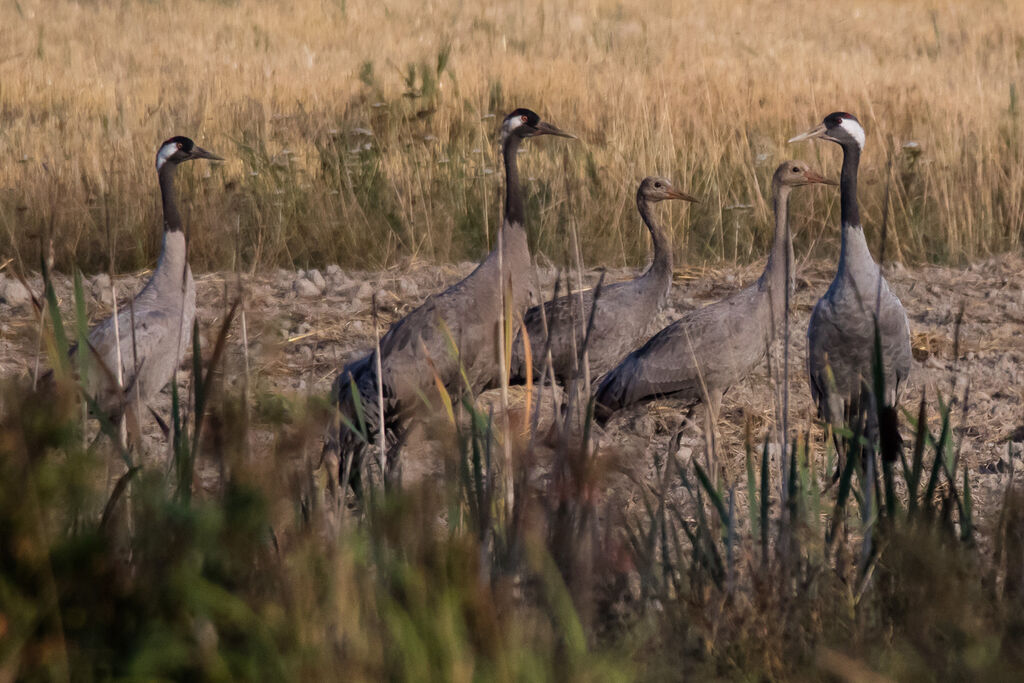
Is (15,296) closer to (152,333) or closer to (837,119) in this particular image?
(152,333)

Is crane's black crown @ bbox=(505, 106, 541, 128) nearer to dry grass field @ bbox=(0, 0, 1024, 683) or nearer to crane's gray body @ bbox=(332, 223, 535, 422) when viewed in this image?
dry grass field @ bbox=(0, 0, 1024, 683)

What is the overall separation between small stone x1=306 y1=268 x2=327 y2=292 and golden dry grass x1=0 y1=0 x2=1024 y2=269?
452mm

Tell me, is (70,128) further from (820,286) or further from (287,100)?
(820,286)

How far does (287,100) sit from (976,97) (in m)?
5.68

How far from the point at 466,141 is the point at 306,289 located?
2591 mm

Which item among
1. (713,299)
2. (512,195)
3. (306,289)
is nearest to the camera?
(512,195)

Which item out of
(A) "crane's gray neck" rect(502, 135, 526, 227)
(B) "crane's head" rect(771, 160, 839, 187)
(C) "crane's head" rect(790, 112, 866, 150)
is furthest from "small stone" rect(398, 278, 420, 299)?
(C) "crane's head" rect(790, 112, 866, 150)

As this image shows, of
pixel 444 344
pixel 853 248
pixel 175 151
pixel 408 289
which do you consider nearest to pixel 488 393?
pixel 408 289

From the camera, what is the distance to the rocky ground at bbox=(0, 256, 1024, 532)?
15.4 ft

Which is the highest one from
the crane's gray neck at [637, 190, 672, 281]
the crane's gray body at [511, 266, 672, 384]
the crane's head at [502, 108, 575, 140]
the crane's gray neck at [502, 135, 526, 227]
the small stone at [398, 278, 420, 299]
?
the crane's head at [502, 108, 575, 140]

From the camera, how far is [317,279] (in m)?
6.60

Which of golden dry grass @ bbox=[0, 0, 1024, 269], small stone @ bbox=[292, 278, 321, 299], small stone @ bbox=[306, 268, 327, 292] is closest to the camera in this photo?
small stone @ bbox=[292, 278, 321, 299]

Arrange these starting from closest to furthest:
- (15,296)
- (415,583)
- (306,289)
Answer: (415,583), (15,296), (306,289)

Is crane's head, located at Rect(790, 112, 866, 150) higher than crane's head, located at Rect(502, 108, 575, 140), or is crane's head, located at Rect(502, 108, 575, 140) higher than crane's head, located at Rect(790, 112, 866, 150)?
crane's head, located at Rect(502, 108, 575, 140)
